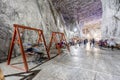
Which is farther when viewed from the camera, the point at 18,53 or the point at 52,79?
the point at 18,53

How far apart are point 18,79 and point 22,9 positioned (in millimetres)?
5428

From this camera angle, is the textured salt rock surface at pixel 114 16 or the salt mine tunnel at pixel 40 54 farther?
the textured salt rock surface at pixel 114 16

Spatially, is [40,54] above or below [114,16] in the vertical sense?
below

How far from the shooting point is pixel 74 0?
1271 centimetres

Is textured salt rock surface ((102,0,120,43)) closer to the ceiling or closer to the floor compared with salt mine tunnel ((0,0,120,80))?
closer to the ceiling

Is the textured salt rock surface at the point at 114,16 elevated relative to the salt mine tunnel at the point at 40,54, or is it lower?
elevated

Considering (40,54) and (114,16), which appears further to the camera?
(114,16)

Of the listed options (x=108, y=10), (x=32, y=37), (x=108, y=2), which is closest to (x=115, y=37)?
(x=108, y=10)

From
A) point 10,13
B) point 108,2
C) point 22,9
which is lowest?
point 10,13

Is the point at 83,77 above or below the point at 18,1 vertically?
below

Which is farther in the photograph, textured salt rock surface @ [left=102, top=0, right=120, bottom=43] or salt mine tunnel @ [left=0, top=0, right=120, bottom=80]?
textured salt rock surface @ [left=102, top=0, right=120, bottom=43]

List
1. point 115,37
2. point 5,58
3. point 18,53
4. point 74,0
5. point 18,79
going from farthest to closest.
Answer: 1. point 74,0
2. point 115,37
3. point 18,53
4. point 5,58
5. point 18,79

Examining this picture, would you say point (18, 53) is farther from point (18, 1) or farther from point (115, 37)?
point (115, 37)

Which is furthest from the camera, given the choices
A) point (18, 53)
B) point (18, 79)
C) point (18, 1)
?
point (18, 1)
